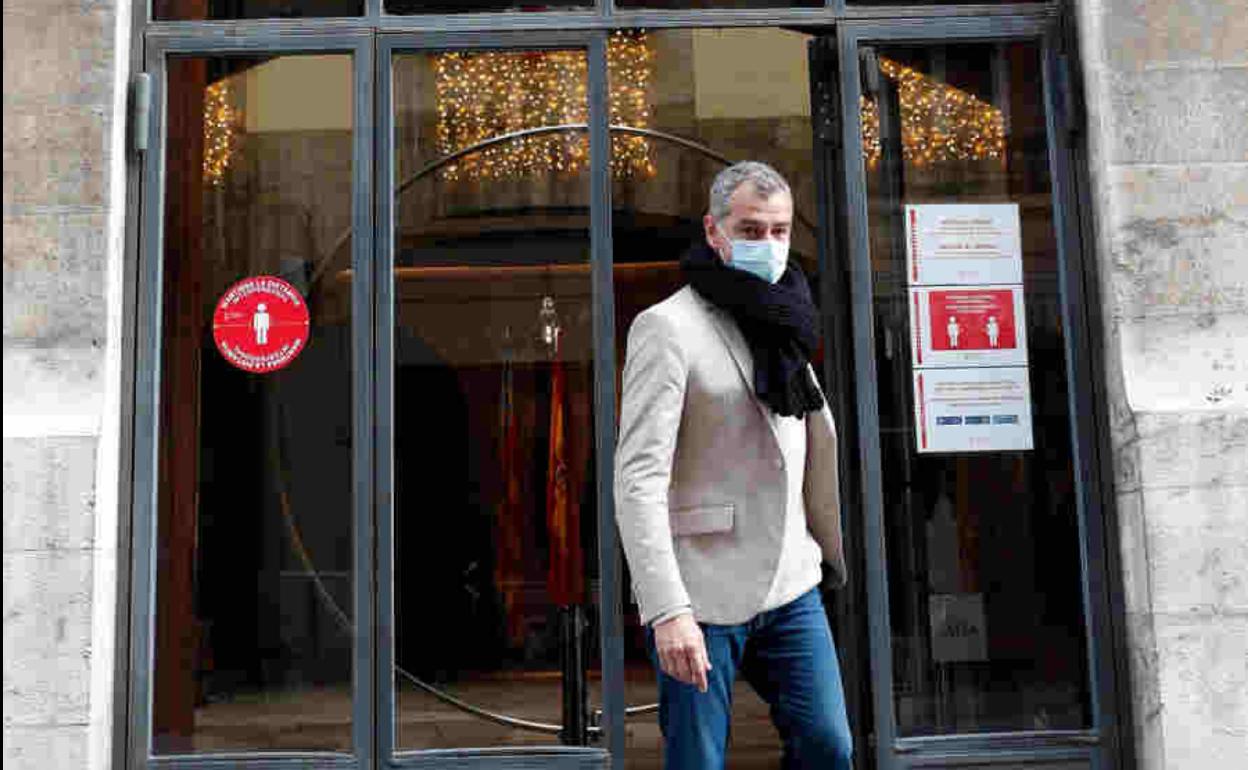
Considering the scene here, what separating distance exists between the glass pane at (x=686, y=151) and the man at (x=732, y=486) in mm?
2408

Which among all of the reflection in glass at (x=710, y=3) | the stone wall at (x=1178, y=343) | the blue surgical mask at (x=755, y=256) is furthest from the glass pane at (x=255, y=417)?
the stone wall at (x=1178, y=343)

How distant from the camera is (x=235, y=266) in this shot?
571cm

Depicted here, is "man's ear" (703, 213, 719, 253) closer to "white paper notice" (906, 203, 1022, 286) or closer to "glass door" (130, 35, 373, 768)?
"white paper notice" (906, 203, 1022, 286)

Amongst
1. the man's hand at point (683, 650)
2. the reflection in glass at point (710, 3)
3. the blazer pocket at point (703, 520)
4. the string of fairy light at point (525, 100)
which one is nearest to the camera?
the man's hand at point (683, 650)

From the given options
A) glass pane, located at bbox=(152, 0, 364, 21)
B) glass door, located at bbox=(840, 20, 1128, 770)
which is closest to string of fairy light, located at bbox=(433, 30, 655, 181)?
glass pane, located at bbox=(152, 0, 364, 21)

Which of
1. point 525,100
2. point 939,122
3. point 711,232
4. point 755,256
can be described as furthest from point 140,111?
point 939,122

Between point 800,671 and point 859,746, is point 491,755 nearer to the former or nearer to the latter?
point 859,746

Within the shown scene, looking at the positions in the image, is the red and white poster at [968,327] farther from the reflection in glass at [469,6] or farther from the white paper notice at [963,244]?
the reflection in glass at [469,6]

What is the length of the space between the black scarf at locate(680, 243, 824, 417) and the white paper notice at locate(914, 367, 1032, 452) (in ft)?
4.98

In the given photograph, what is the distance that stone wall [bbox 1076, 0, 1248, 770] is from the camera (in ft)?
16.5

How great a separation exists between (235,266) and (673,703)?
9.33 ft

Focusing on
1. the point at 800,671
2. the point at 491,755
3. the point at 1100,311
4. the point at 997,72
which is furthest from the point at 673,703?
the point at 997,72

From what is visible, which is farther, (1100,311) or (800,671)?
(1100,311)

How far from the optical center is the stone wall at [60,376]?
500cm
